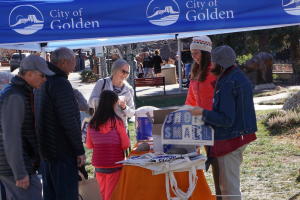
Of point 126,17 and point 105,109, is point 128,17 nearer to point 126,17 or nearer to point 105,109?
point 126,17

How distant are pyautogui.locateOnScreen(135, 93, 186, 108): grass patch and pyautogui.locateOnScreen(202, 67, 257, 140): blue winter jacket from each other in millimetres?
12139

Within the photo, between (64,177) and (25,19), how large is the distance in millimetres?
1617

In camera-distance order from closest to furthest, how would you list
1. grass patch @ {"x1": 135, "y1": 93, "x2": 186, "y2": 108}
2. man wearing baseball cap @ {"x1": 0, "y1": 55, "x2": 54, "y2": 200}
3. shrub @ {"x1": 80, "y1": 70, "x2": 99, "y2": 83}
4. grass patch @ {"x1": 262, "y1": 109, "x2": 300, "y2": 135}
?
1. man wearing baseball cap @ {"x1": 0, "y1": 55, "x2": 54, "y2": 200}
2. grass patch @ {"x1": 262, "y1": 109, "x2": 300, "y2": 135}
3. grass patch @ {"x1": 135, "y1": 93, "x2": 186, "y2": 108}
4. shrub @ {"x1": 80, "y1": 70, "x2": 99, "y2": 83}

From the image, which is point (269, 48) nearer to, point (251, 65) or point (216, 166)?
point (251, 65)

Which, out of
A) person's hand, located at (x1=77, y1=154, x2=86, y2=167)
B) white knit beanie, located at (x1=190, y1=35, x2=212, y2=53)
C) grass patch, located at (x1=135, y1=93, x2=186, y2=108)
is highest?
white knit beanie, located at (x1=190, y1=35, x2=212, y2=53)

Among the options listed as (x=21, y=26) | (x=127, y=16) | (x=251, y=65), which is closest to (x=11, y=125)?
(x=21, y=26)

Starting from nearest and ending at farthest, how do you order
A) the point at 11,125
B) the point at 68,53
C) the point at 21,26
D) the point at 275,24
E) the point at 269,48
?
the point at 11,125, the point at 68,53, the point at 21,26, the point at 275,24, the point at 269,48

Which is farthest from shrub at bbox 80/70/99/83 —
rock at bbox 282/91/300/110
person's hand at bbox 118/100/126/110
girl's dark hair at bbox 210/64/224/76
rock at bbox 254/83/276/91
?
girl's dark hair at bbox 210/64/224/76

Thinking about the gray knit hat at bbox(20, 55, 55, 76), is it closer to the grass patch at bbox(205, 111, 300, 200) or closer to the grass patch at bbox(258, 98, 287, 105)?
the grass patch at bbox(205, 111, 300, 200)

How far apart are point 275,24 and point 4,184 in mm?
3136

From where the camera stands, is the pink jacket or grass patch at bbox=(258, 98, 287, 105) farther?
grass patch at bbox=(258, 98, 287, 105)

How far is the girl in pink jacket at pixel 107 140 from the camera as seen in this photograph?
215 inches

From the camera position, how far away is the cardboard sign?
4590 mm

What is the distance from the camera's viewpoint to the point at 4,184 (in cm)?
412
